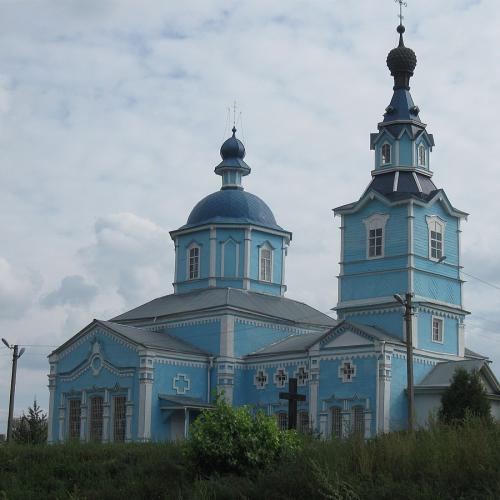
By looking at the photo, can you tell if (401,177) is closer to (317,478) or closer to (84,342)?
(84,342)

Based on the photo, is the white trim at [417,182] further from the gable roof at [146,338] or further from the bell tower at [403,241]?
the gable roof at [146,338]

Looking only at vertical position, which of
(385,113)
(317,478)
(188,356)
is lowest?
(317,478)

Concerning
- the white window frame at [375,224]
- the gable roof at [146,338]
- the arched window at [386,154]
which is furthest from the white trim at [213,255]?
the arched window at [386,154]

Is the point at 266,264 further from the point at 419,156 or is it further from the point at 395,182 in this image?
the point at 419,156

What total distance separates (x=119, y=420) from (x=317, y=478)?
941 inches

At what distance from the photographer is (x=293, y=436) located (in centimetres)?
1677

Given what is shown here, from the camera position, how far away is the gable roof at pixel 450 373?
108 ft

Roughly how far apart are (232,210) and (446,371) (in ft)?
41.0

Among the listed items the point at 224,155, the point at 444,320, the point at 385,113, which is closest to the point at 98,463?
the point at 444,320

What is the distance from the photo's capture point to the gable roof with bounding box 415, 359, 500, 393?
3306 centimetres

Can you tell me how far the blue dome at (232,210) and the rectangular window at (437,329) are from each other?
32.0 feet

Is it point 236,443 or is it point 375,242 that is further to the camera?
point 375,242

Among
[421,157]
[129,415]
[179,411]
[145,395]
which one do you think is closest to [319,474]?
[145,395]

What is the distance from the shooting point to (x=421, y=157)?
3634cm
